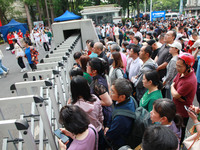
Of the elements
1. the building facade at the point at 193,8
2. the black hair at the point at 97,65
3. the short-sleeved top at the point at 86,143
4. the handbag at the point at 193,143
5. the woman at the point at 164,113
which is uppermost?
the building facade at the point at 193,8

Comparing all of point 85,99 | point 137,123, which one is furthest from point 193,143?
point 85,99

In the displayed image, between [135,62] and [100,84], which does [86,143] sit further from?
[135,62]

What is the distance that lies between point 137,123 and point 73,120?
753 mm

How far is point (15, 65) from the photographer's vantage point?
10.0m

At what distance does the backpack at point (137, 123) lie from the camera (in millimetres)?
1834

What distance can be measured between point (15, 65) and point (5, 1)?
21.0 metres

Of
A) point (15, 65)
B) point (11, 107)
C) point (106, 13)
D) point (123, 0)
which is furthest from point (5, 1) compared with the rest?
point (11, 107)

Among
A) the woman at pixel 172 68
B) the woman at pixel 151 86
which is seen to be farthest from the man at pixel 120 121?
the woman at pixel 172 68

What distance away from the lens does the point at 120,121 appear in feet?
5.98

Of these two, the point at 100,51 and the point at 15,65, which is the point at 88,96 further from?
the point at 15,65

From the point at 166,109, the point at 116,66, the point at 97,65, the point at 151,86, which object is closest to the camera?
the point at 166,109

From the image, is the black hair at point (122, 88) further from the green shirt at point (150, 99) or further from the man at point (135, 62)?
the man at point (135, 62)

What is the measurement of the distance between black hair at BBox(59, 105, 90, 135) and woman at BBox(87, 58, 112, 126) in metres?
0.86

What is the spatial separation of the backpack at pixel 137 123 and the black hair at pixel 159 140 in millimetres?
573
